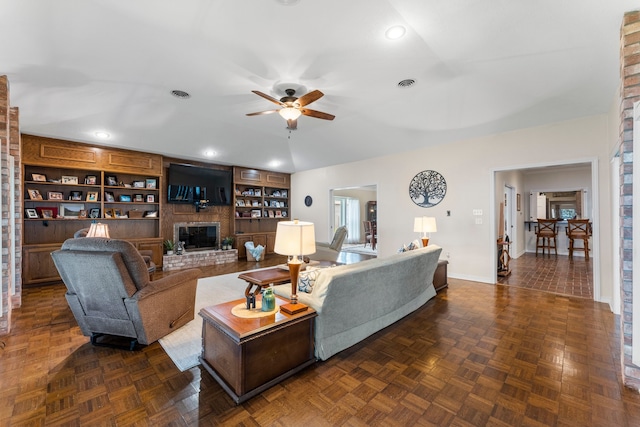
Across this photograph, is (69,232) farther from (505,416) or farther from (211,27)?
(505,416)

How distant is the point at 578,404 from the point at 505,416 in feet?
1.85

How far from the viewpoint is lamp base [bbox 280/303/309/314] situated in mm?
2131

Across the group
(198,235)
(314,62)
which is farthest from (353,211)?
(314,62)

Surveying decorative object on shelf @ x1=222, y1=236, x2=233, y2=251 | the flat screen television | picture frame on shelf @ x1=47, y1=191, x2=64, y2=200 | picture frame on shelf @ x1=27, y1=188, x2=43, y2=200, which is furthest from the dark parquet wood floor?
decorative object on shelf @ x1=222, y1=236, x2=233, y2=251

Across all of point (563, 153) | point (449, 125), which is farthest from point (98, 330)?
point (563, 153)

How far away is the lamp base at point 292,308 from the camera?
213cm

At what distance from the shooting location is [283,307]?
2182 millimetres

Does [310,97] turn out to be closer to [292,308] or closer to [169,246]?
[292,308]

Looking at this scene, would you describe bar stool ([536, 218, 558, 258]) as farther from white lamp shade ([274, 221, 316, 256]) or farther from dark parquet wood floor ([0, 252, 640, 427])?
white lamp shade ([274, 221, 316, 256])

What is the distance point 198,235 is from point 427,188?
5.52m

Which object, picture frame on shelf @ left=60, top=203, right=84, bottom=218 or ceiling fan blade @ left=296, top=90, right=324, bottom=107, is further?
picture frame on shelf @ left=60, top=203, right=84, bottom=218

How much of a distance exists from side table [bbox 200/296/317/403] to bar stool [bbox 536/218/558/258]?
8238 mm

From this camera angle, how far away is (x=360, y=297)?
8.25 ft

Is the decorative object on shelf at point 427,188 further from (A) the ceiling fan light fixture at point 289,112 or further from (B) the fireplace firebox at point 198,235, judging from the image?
(B) the fireplace firebox at point 198,235
